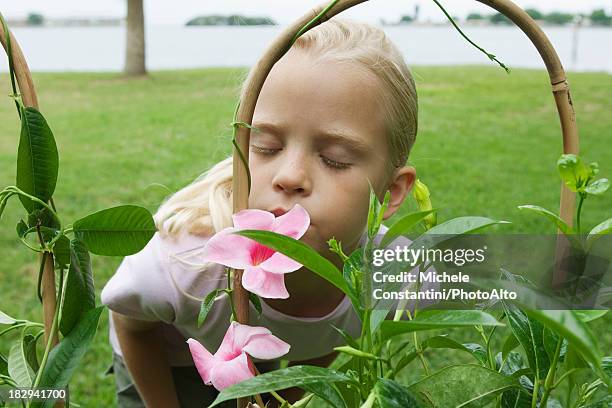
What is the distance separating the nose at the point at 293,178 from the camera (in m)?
0.91

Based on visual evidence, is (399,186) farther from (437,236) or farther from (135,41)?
(135,41)

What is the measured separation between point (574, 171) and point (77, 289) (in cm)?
47

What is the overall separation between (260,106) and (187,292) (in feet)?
1.33

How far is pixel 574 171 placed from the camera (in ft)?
2.12

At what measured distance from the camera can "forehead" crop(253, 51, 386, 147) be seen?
0.98 m

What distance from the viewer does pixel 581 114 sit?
21.1ft

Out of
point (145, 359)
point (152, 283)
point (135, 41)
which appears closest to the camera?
Result: point (152, 283)

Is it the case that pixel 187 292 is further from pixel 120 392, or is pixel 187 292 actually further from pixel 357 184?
pixel 120 392

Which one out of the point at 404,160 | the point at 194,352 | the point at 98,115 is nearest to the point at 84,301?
the point at 194,352

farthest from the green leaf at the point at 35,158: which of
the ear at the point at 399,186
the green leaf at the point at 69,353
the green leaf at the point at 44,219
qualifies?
the ear at the point at 399,186

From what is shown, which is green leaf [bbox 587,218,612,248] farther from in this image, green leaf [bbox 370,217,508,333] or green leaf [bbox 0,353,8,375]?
green leaf [bbox 0,353,8,375]

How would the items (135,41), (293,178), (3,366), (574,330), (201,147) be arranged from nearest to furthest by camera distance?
(574,330) → (3,366) → (293,178) → (201,147) → (135,41)

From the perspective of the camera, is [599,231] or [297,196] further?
[297,196]

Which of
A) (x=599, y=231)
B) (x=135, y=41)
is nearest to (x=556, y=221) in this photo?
(x=599, y=231)
